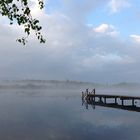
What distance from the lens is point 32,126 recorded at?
4100cm

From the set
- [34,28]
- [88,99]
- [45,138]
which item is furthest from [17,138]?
[88,99]

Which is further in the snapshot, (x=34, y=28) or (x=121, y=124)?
(x=121, y=124)

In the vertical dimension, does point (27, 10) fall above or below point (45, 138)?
above

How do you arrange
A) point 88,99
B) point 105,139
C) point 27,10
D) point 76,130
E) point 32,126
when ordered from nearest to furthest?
point 27,10, point 105,139, point 76,130, point 32,126, point 88,99

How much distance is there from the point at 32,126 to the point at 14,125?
2.44 metres

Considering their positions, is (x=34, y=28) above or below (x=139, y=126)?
above

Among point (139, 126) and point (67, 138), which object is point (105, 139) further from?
point (139, 126)

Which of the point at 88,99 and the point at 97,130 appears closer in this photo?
the point at 97,130

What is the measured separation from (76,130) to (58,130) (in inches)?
73.6

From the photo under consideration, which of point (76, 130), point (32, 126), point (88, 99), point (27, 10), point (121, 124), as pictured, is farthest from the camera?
point (88, 99)

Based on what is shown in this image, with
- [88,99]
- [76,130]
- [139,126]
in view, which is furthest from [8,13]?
[88,99]

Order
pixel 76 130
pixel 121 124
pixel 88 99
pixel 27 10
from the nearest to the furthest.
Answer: pixel 27 10
pixel 76 130
pixel 121 124
pixel 88 99

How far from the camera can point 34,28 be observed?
1048cm

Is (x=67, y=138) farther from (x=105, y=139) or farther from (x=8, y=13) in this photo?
(x=8, y=13)
